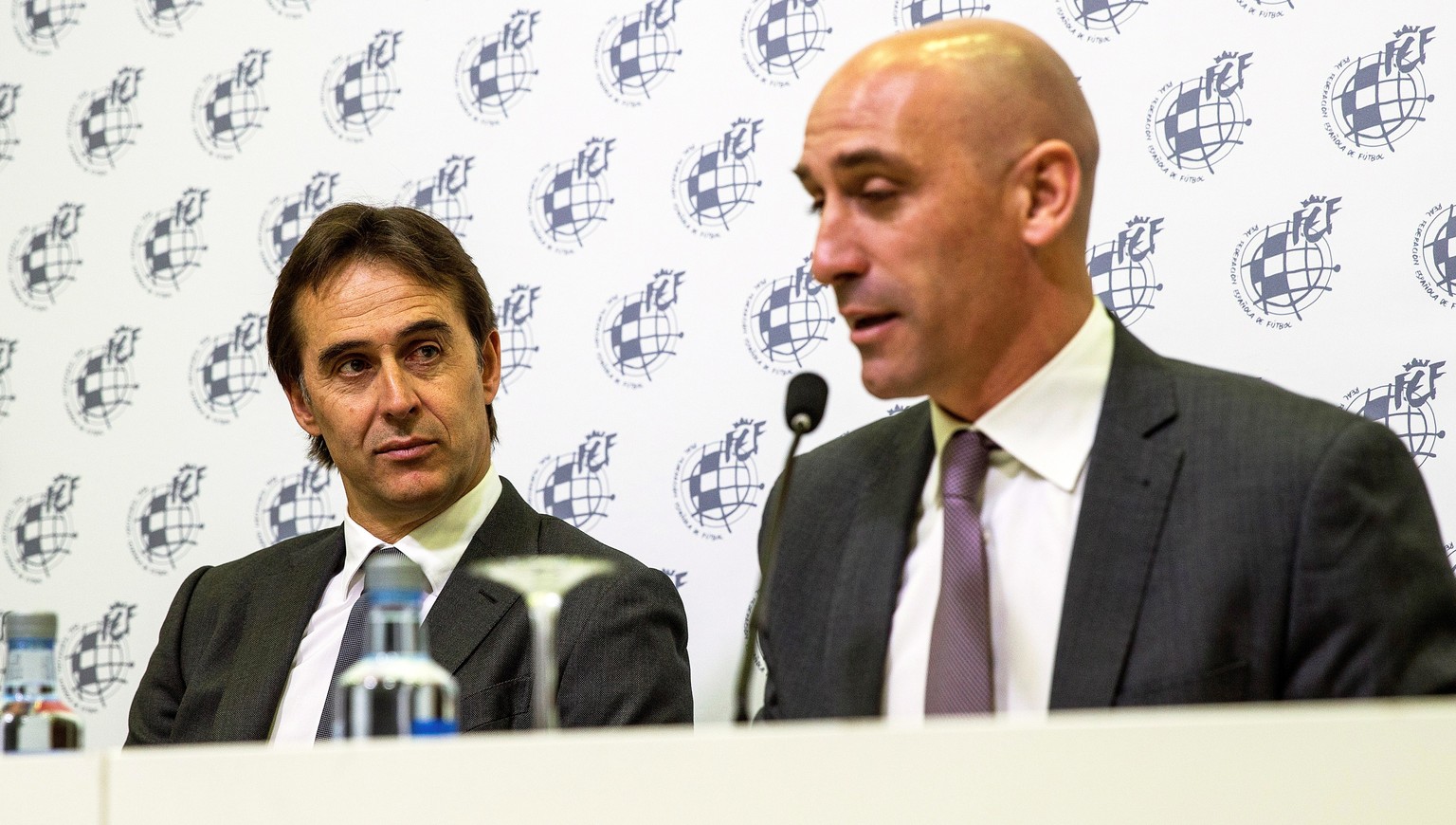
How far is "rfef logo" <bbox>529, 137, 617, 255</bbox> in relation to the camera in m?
2.79

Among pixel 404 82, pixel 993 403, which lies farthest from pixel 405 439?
pixel 993 403

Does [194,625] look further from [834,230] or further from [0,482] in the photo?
[834,230]

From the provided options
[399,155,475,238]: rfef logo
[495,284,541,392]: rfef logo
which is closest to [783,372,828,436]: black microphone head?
[495,284,541,392]: rfef logo

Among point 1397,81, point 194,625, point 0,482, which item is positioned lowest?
point 194,625

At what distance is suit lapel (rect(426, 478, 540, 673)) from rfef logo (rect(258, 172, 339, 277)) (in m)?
0.78

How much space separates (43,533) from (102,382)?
0.33 metres

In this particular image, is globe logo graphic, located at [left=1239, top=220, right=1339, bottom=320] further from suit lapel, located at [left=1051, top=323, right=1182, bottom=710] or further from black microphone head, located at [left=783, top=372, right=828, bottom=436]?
black microphone head, located at [left=783, top=372, right=828, bottom=436]

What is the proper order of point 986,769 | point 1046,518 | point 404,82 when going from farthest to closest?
1. point 404,82
2. point 1046,518
3. point 986,769

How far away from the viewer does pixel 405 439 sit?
98.4 inches

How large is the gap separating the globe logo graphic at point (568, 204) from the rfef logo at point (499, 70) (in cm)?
16

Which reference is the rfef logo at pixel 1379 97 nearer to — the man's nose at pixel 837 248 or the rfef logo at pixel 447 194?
the man's nose at pixel 837 248

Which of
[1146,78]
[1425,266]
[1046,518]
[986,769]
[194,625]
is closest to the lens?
[986,769]

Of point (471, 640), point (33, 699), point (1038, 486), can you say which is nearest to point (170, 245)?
point (471, 640)

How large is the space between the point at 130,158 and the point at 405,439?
1.16 meters
